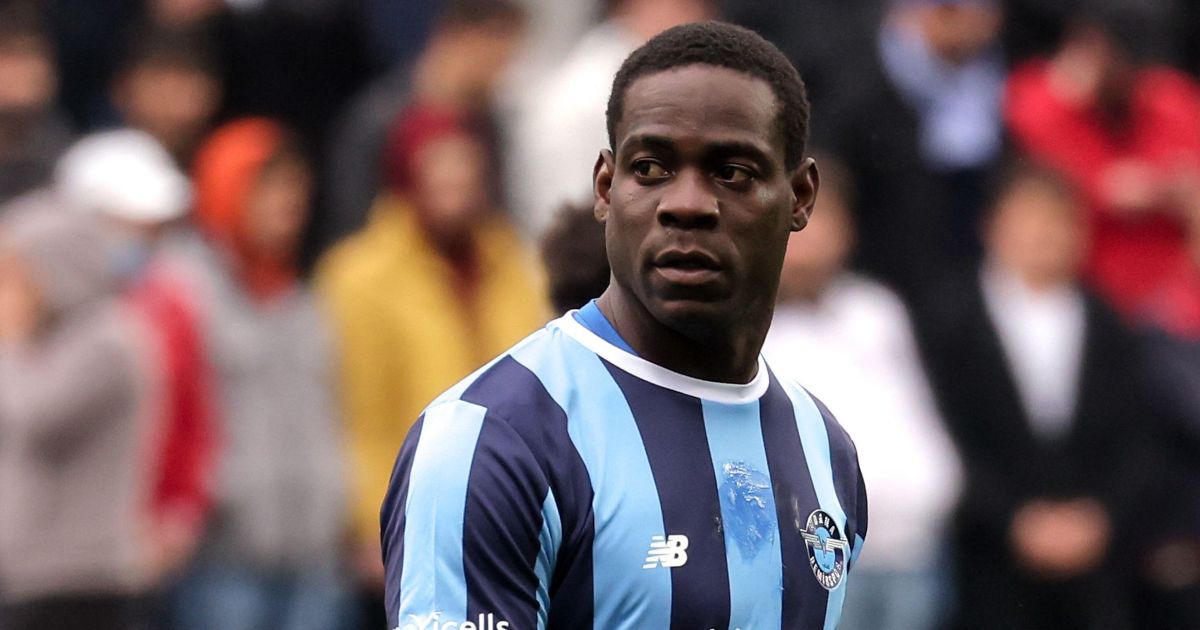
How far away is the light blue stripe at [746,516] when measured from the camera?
127 inches

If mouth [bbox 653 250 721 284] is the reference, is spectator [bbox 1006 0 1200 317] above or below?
above

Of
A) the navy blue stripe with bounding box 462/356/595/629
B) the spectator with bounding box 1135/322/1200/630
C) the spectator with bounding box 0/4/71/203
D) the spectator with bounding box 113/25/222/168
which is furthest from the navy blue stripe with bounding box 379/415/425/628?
the spectator with bounding box 1135/322/1200/630

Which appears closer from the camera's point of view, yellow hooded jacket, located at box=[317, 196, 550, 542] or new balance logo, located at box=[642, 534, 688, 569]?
new balance logo, located at box=[642, 534, 688, 569]

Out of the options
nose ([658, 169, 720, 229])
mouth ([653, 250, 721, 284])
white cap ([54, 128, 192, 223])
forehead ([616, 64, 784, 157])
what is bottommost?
mouth ([653, 250, 721, 284])

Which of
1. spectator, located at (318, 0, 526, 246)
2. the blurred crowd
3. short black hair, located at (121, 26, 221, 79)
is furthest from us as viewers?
short black hair, located at (121, 26, 221, 79)

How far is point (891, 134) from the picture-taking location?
29.3 feet

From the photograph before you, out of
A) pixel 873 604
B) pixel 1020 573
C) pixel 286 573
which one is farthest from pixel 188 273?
pixel 1020 573

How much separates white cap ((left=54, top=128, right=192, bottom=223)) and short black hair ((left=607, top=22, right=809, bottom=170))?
5237 mm

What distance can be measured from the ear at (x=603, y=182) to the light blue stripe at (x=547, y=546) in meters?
0.52

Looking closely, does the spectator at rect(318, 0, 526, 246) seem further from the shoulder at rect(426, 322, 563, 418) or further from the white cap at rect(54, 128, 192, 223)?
the shoulder at rect(426, 322, 563, 418)

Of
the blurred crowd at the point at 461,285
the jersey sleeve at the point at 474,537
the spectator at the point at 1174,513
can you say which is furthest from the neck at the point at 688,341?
the spectator at the point at 1174,513

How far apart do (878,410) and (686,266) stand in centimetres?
520

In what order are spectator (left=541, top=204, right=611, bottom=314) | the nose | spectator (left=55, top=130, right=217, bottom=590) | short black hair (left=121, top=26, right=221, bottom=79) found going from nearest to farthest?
the nose < spectator (left=541, top=204, right=611, bottom=314) < spectator (left=55, top=130, right=217, bottom=590) < short black hair (left=121, top=26, right=221, bottom=79)

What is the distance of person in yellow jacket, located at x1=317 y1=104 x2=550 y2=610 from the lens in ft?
27.3
